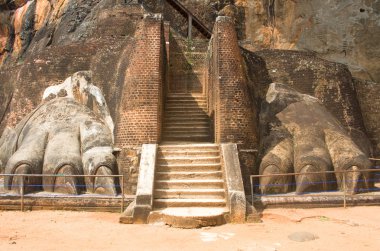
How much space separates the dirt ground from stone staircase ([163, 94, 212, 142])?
10.9 ft

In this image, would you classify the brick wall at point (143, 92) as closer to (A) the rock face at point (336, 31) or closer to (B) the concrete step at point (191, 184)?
(B) the concrete step at point (191, 184)

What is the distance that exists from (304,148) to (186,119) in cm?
331

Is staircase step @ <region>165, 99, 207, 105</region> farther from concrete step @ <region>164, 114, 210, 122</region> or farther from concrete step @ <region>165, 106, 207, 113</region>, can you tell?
concrete step @ <region>164, 114, 210, 122</region>

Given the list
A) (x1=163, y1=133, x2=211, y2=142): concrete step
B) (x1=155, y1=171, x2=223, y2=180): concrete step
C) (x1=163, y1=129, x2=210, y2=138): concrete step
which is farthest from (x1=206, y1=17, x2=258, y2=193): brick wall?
(x1=163, y1=129, x2=210, y2=138): concrete step

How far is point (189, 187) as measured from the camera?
8289mm

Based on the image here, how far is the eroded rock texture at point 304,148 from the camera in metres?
9.31

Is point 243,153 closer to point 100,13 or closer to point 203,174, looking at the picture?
point 203,174

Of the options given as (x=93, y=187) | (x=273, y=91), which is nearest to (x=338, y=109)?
(x=273, y=91)

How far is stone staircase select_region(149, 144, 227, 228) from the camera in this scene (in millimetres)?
7129

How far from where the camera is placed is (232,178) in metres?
8.07

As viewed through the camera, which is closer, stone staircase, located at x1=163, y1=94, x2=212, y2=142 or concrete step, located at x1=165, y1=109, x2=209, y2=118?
stone staircase, located at x1=163, y1=94, x2=212, y2=142

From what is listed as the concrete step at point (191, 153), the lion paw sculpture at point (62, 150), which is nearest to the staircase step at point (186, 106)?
the lion paw sculpture at point (62, 150)

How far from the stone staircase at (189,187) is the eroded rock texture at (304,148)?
1.40 metres

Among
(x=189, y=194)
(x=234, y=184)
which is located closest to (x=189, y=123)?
(x=189, y=194)
